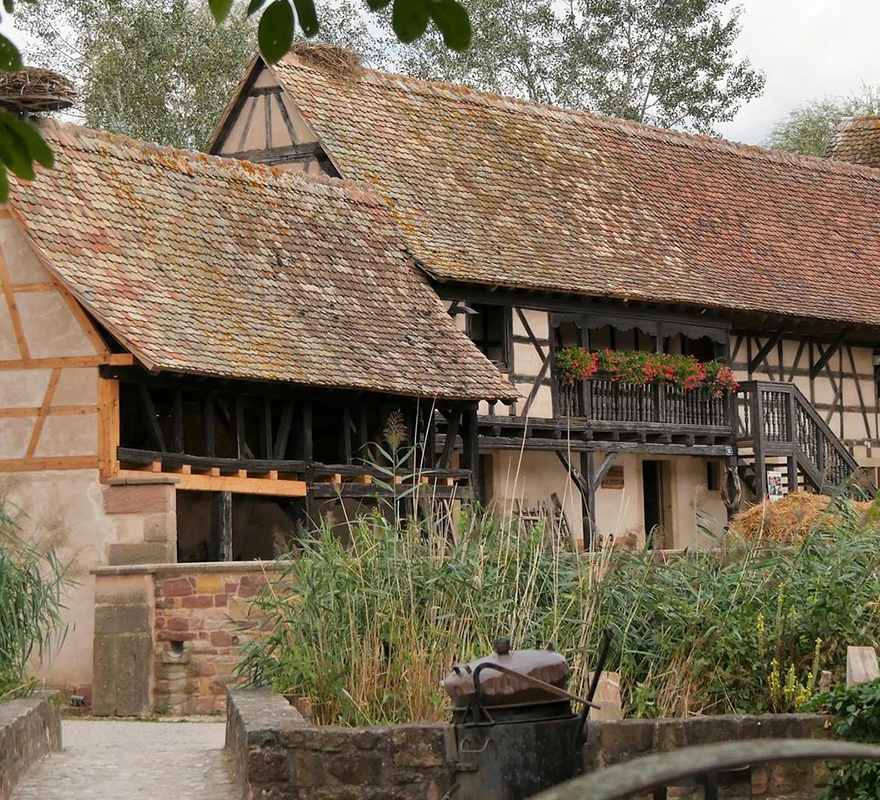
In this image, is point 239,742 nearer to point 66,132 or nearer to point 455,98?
point 66,132

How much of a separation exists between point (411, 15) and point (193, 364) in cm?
1277

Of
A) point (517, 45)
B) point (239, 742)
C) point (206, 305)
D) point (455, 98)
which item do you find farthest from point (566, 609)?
point (517, 45)

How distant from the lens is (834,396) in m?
27.7

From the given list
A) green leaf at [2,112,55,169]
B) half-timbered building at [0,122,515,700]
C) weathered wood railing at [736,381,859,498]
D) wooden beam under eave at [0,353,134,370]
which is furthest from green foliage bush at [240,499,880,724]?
weathered wood railing at [736,381,859,498]

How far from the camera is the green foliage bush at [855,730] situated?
8000 millimetres

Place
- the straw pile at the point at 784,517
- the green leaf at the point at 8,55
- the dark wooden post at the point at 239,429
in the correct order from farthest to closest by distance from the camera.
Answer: the dark wooden post at the point at 239,429
the straw pile at the point at 784,517
the green leaf at the point at 8,55

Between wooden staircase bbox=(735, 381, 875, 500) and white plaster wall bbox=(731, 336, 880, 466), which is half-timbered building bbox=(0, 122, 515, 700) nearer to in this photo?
wooden staircase bbox=(735, 381, 875, 500)

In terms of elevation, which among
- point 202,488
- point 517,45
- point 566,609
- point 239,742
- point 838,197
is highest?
point 517,45

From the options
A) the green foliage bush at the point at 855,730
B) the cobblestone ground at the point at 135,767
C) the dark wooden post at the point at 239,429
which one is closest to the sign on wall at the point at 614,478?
the dark wooden post at the point at 239,429

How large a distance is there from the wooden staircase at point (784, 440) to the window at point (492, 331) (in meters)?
4.09

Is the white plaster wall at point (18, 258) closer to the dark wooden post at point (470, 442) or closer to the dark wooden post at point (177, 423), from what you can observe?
the dark wooden post at point (177, 423)

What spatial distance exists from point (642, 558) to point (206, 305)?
9166 mm

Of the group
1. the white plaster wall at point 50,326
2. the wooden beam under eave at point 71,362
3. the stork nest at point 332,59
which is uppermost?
the stork nest at point 332,59

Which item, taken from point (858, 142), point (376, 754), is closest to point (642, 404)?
point (858, 142)
